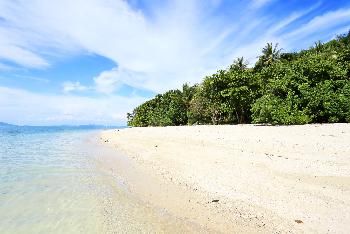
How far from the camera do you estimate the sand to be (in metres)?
5.88

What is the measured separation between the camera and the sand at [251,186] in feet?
19.3

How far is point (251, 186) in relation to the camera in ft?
26.7

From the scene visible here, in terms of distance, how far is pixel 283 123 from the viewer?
25.1 metres

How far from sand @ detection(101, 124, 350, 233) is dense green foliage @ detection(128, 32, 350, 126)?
992 centimetres

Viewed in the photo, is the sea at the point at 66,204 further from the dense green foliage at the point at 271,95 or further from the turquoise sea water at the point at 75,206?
the dense green foliage at the point at 271,95

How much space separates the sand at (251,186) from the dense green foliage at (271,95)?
9.92 meters

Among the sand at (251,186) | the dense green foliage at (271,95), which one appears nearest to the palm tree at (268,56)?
the dense green foliage at (271,95)

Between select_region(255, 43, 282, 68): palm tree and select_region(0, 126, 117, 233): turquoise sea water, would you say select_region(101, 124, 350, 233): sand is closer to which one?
select_region(0, 126, 117, 233): turquoise sea water

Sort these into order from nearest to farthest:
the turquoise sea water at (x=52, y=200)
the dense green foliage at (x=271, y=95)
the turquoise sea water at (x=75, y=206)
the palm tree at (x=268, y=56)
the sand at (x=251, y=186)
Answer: the sand at (x=251, y=186), the turquoise sea water at (x=75, y=206), the turquoise sea water at (x=52, y=200), the dense green foliage at (x=271, y=95), the palm tree at (x=268, y=56)

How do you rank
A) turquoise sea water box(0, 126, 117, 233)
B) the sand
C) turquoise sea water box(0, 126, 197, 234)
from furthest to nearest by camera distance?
turquoise sea water box(0, 126, 117, 233) → turquoise sea water box(0, 126, 197, 234) → the sand

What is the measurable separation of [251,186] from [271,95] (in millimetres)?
20443

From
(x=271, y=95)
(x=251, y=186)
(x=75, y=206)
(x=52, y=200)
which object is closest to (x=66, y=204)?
(x=75, y=206)

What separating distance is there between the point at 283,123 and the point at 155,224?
2100 cm

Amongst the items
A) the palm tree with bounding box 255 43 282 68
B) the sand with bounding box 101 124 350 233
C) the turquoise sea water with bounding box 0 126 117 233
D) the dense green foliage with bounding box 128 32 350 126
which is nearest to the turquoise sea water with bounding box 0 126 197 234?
the turquoise sea water with bounding box 0 126 117 233
